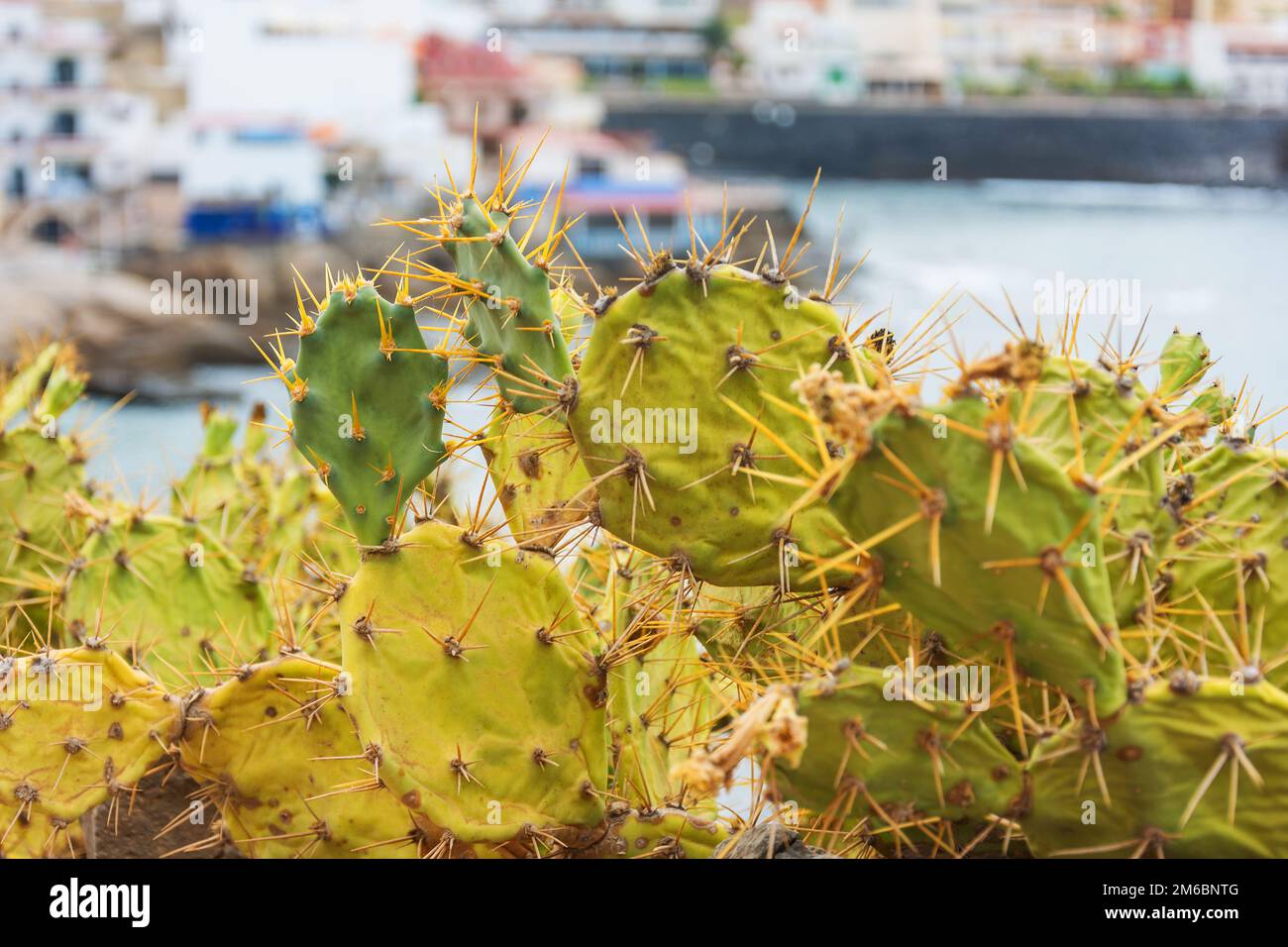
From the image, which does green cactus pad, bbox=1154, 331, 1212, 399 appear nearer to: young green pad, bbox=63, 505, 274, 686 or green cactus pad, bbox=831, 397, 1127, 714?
green cactus pad, bbox=831, 397, 1127, 714

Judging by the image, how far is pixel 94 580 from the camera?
102 inches

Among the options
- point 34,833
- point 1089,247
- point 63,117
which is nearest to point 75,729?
point 34,833

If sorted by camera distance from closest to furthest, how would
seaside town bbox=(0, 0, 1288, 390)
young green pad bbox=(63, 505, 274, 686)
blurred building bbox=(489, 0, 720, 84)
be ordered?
young green pad bbox=(63, 505, 274, 686) → seaside town bbox=(0, 0, 1288, 390) → blurred building bbox=(489, 0, 720, 84)

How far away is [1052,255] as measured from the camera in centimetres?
3212

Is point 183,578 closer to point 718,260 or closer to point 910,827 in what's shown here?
point 718,260

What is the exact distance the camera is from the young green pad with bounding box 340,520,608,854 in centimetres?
179

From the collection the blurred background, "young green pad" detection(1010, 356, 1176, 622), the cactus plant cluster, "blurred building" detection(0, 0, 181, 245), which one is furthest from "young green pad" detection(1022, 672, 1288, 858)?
"blurred building" detection(0, 0, 181, 245)

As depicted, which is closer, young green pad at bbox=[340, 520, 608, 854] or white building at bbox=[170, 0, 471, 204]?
young green pad at bbox=[340, 520, 608, 854]

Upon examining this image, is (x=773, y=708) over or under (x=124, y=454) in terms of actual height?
over

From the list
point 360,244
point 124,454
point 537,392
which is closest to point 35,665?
point 537,392

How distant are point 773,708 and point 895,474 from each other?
0.24 meters

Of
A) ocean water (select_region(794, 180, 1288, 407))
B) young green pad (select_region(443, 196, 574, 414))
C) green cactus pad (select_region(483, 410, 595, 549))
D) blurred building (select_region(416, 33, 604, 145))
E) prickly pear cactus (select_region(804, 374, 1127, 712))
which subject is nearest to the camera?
prickly pear cactus (select_region(804, 374, 1127, 712))

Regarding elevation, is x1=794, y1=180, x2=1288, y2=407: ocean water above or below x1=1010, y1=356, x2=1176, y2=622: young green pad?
below

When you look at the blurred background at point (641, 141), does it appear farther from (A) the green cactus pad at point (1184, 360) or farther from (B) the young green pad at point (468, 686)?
(B) the young green pad at point (468, 686)
